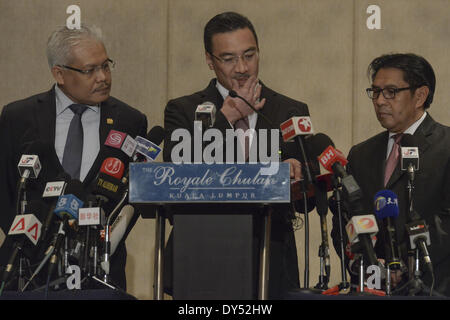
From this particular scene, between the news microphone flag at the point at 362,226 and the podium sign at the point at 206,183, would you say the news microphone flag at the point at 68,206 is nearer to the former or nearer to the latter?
the podium sign at the point at 206,183

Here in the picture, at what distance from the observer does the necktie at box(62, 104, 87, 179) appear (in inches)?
168

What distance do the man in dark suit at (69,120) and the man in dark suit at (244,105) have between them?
44 cm

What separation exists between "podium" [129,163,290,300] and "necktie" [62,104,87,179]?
1.31 m

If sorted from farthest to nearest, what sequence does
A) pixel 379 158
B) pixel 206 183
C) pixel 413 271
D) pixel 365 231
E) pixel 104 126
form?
pixel 104 126
pixel 379 158
pixel 413 271
pixel 365 231
pixel 206 183

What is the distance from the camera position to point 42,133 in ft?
14.5

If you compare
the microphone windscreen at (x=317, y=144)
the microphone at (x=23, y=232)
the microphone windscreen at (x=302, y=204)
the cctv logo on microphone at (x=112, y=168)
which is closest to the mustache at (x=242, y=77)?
the microphone windscreen at (x=317, y=144)

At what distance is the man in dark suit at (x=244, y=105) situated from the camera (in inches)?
146

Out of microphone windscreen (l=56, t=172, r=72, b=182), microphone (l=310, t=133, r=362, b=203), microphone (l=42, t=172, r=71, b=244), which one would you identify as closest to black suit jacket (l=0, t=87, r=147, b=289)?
microphone windscreen (l=56, t=172, r=72, b=182)

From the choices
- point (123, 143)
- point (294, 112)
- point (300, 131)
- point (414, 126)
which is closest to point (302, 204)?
point (300, 131)

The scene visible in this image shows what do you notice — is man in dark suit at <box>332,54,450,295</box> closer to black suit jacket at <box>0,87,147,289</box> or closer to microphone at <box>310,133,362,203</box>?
microphone at <box>310,133,362,203</box>

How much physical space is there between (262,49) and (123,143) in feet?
7.31

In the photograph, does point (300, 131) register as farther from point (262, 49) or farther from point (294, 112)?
point (262, 49)
